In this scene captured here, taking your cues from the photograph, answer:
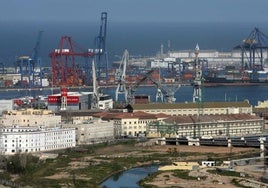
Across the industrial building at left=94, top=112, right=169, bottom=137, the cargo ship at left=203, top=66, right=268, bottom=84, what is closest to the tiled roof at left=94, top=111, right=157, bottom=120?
the industrial building at left=94, top=112, right=169, bottom=137

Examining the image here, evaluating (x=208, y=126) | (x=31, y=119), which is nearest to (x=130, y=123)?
(x=208, y=126)

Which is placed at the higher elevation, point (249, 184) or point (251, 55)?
point (251, 55)

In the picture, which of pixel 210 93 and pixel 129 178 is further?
pixel 210 93

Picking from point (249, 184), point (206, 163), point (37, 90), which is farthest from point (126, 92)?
point (249, 184)

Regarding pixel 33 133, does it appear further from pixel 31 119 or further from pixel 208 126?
pixel 208 126

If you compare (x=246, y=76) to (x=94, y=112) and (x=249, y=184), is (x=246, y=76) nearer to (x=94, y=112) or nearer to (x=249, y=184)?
(x=94, y=112)

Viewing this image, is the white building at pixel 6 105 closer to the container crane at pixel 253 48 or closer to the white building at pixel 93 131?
the white building at pixel 93 131
